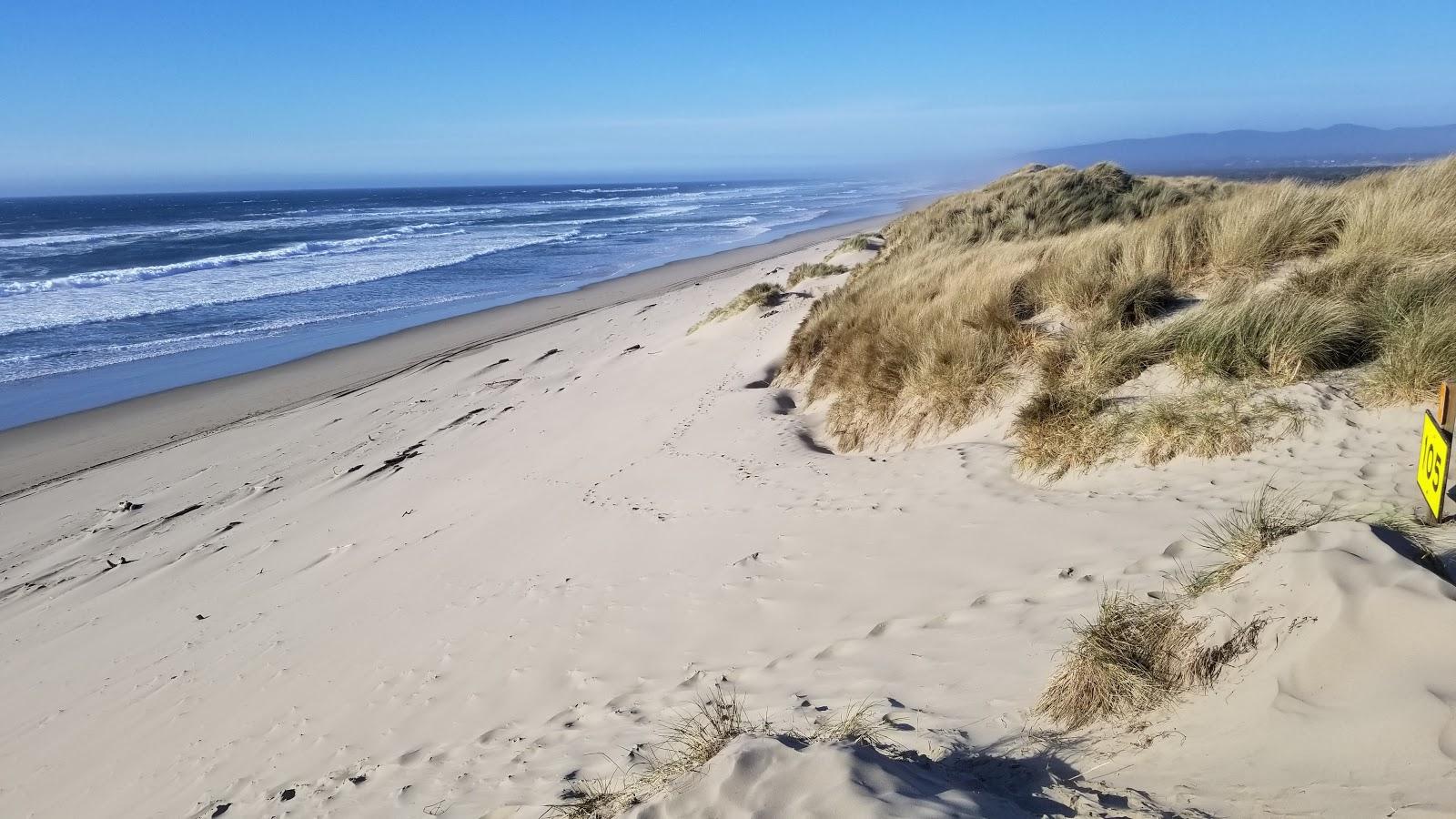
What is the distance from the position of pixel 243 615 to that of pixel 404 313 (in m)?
15.7

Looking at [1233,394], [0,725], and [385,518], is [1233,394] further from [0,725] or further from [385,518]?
[0,725]

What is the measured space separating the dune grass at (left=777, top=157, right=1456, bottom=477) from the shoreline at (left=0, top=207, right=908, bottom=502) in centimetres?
876

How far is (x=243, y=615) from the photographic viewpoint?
641 centimetres

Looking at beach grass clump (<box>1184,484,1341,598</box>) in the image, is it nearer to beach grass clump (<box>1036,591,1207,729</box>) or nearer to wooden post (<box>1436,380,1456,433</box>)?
beach grass clump (<box>1036,591,1207,729</box>)

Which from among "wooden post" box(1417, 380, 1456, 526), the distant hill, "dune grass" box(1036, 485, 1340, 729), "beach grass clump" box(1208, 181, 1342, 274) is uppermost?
the distant hill

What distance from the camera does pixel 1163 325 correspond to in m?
6.29

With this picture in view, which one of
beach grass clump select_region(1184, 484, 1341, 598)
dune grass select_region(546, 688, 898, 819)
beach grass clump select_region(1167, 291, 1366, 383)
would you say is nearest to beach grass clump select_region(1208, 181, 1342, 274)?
beach grass clump select_region(1167, 291, 1366, 383)

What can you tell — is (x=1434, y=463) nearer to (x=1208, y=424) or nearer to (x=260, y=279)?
(x=1208, y=424)

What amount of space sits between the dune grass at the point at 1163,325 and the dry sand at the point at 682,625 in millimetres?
309

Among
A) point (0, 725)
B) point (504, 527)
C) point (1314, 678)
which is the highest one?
point (1314, 678)

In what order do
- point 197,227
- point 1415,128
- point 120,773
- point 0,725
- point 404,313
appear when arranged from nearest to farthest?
point 120,773
point 0,725
point 404,313
point 197,227
point 1415,128

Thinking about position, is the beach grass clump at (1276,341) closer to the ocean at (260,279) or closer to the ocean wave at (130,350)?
the ocean at (260,279)

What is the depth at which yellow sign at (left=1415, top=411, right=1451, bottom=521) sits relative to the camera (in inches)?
117

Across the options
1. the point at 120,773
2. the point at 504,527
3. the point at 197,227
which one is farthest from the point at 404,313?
the point at 197,227
